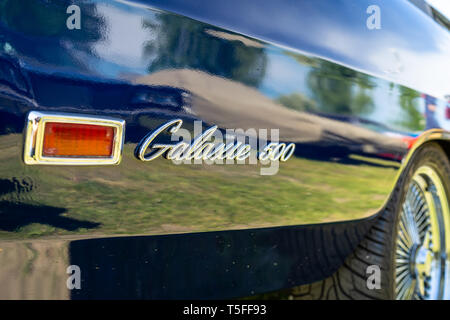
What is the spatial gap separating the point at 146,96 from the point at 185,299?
635mm

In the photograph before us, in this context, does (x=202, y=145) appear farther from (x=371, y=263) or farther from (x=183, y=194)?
(x=371, y=263)

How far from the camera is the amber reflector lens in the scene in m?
1.08

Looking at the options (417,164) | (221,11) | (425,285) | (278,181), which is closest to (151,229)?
(278,181)

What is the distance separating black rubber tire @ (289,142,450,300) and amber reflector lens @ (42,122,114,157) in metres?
1.28

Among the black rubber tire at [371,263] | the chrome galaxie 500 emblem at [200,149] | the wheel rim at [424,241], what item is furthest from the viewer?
the wheel rim at [424,241]

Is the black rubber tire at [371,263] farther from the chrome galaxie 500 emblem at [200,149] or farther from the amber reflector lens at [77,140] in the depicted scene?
the amber reflector lens at [77,140]

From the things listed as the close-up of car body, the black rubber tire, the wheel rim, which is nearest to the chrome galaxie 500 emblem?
the close-up of car body

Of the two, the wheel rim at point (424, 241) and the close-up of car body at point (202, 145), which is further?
the wheel rim at point (424, 241)

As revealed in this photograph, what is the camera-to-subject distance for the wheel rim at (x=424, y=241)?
2.45 m

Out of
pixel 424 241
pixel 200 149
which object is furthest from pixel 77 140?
pixel 424 241

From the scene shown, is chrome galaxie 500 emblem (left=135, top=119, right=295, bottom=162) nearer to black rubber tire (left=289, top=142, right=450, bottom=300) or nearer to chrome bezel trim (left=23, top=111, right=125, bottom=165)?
chrome bezel trim (left=23, top=111, right=125, bottom=165)

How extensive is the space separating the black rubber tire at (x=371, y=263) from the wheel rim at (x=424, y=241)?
0.39 metres

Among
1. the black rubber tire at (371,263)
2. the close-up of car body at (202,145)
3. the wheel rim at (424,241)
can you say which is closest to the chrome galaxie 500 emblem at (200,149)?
the close-up of car body at (202,145)

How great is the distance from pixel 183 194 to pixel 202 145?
142 millimetres
